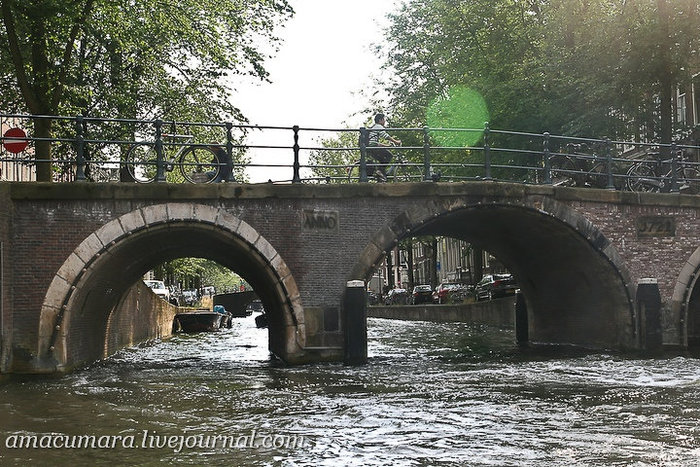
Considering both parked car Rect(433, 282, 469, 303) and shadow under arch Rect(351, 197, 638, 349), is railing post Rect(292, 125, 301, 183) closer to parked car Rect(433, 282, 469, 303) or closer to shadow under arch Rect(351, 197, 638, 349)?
shadow under arch Rect(351, 197, 638, 349)

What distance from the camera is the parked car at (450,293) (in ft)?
139

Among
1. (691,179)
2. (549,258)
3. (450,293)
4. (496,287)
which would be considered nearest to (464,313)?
(496,287)

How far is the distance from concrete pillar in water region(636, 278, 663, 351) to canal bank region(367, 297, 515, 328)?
11692mm

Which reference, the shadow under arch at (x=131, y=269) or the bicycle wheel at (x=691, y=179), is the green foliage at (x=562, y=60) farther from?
the shadow under arch at (x=131, y=269)

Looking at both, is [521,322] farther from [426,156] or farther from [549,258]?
[426,156]

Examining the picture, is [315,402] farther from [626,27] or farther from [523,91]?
[523,91]

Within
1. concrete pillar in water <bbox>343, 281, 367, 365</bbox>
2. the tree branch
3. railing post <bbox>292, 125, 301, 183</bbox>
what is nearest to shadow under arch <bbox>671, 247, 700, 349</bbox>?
concrete pillar in water <bbox>343, 281, 367, 365</bbox>

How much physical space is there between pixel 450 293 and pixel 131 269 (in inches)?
1087

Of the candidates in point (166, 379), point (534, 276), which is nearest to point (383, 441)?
point (166, 379)

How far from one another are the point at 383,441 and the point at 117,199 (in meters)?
8.23

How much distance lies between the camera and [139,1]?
20.2 meters

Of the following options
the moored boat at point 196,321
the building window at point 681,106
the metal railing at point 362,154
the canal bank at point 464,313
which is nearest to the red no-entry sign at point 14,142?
the metal railing at point 362,154

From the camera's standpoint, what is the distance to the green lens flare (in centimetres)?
2994

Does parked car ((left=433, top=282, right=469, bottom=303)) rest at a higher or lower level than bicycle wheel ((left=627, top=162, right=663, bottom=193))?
lower
